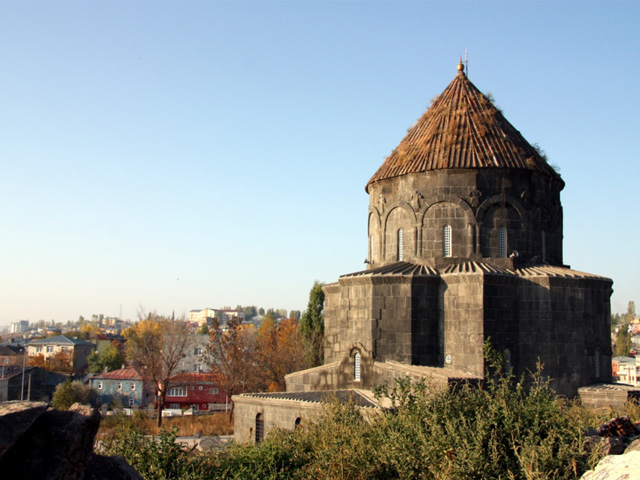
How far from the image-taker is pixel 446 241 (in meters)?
17.7

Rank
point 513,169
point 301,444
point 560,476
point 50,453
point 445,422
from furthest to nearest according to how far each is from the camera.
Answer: point 513,169 → point 301,444 → point 445,422 → point 560,476 → point 50,453

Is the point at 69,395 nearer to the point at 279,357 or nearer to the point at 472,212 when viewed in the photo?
the point at 279,357

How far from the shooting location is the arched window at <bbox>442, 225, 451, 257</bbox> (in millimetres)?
17625

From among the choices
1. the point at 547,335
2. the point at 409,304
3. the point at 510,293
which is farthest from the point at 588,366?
the point at 409,304

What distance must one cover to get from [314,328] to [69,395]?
1442 centimetres

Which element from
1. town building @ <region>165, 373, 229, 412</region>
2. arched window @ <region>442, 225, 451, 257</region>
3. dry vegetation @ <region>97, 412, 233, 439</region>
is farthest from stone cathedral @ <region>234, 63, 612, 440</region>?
town building @ <region>165, 373, 229, 412</region>

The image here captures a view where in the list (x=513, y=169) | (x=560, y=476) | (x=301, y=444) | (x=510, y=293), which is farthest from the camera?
Answer: (x=513, y=169)

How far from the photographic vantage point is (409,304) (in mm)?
16750

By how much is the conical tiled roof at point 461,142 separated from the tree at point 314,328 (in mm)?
13316

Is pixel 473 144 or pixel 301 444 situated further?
pixel 473 144

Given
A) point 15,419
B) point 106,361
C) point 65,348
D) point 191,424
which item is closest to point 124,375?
point 106,361

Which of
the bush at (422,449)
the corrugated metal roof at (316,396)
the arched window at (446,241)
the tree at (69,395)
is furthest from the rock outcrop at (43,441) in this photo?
the tree at (69,395)

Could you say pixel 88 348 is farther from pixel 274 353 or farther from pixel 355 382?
pixel 355 382

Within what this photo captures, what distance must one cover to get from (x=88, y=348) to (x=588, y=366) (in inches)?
2603
